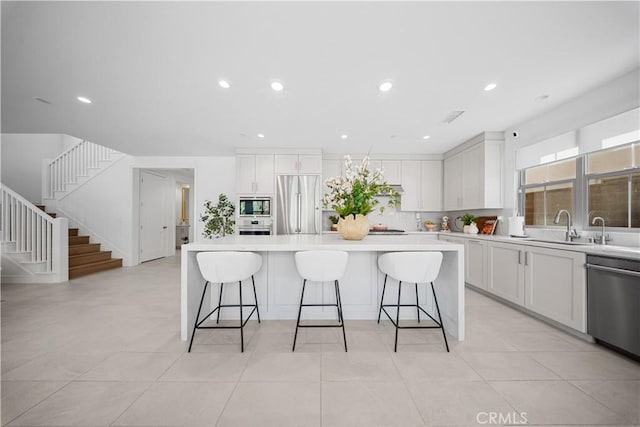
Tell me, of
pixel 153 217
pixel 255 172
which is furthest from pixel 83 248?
pixel 255 172

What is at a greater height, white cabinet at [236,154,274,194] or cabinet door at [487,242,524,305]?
white cabinet at [236,154,274,194]

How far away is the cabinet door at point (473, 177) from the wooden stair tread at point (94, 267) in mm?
7237

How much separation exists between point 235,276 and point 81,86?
2.66 m

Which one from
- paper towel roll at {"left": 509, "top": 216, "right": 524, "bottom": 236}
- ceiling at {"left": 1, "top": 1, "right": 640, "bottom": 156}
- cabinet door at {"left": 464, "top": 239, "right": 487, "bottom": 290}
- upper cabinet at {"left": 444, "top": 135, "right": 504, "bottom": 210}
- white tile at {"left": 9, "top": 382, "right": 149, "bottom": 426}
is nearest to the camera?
white tile at {"left": 9, "top": 382, "right": 149, "bottom": 426}

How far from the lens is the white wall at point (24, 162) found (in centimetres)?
615

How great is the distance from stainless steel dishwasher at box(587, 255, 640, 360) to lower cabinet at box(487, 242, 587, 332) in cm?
7

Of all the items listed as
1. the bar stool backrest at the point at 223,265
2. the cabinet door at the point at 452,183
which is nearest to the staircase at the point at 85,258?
the bar stool backrest at the point at 223,265

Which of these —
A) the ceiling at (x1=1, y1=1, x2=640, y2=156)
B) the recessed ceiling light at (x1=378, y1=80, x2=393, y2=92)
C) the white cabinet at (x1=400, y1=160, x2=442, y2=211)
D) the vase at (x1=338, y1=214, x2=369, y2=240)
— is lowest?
the vase at (x1=338, y1=214, x2=369, y2=240)

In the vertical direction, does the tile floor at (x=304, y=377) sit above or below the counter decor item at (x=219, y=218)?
below

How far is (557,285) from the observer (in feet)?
8.04

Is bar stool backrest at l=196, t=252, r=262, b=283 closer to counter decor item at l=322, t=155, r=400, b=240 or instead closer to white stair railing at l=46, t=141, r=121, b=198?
counter decor item at l=322, t=155, r=400, b=240

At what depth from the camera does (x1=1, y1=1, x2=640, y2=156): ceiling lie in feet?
5.50

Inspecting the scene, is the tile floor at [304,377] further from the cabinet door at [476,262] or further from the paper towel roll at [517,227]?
the paper towel roll at [517,227]

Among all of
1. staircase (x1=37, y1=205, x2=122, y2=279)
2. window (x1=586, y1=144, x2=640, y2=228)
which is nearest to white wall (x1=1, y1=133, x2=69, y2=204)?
staircase (x1=37, y1=205, x2=122, y2=279)
